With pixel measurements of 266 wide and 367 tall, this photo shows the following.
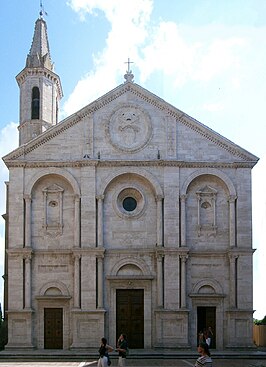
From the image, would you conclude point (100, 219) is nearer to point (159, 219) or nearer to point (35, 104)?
point (159, 219)

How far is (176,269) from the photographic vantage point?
3409 centimetres

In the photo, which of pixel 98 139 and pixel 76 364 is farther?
pixel 98 139

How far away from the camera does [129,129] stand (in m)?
35.5

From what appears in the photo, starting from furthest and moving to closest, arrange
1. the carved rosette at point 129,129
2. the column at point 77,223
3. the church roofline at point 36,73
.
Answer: the church roofline at point 36,73, the carved rosette at point 129,129, the column at point 77,223

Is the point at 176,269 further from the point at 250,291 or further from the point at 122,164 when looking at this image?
the point at 122,164

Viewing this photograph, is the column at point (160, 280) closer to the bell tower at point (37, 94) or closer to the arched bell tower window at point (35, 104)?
the bell tower at point (37, 94)

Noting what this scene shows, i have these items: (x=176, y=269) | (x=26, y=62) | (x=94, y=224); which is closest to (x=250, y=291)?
(x=176, y=269)

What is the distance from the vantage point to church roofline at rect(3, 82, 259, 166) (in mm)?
35062

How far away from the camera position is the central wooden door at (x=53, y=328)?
33.9 m

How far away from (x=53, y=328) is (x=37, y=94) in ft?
48.0

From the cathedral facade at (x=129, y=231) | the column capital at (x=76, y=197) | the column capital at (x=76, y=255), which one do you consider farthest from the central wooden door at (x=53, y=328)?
the column capital at (x=76, y=197)

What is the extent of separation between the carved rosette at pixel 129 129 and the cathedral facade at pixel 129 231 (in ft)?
0.18

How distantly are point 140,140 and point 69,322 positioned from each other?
32.8 feet

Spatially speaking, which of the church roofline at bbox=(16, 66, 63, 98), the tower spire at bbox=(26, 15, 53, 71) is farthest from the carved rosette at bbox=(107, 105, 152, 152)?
the tower spire at bbox=(26, 15, 53, 71)
